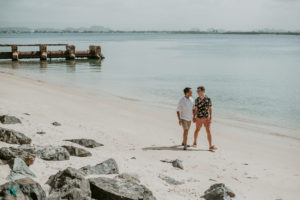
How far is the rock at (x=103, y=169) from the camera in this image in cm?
565

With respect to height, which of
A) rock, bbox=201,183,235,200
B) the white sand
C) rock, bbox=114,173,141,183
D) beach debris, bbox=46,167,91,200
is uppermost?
beach debris, bbox=46,167,91,200

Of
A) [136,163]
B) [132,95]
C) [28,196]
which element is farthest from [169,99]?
[28,196]

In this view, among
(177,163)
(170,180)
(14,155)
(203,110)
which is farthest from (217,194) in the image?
(203,110)

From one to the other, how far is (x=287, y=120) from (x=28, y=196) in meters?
14.4

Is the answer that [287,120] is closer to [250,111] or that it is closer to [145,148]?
[250,111]

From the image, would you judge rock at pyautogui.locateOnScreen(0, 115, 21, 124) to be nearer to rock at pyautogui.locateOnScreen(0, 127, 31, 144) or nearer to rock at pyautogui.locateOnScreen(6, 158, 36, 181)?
rock at pyautogui.locateOnScreen(0, 127, 31, 144)

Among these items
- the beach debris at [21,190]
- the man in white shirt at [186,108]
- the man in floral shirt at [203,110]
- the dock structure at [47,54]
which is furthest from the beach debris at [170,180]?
the dock structure at [47,54]

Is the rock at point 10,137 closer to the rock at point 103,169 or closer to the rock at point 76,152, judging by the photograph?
the rock at point 76,152

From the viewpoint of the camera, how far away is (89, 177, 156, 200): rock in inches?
176

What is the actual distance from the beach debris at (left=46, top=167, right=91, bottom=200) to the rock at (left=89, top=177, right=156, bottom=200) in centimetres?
12

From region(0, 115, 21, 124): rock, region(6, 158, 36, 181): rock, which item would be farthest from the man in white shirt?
region(6, 158, 36, 181): rock

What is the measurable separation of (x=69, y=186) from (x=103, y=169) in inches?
52.8

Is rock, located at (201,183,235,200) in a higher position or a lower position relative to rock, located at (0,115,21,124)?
lower

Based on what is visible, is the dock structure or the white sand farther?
the dock structure
